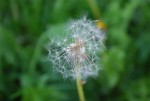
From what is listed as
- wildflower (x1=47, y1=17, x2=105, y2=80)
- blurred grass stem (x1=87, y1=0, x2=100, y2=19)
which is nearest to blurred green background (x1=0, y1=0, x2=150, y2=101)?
blurred grass stem (x1=87, y1=0, x2=100, y2=19)

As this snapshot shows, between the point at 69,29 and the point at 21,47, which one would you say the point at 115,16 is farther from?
the point at 69,29

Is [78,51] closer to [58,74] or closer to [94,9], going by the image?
[58,74]

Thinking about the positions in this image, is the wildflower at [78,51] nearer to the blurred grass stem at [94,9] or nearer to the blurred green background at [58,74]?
the blurred green background at [58,74]

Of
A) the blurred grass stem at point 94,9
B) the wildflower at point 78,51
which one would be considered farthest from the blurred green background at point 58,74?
the wildflower at point 78,51

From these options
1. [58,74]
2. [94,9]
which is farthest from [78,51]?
[94,9]

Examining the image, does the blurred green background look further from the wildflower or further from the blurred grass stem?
the wildflower

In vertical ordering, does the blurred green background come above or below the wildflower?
above
